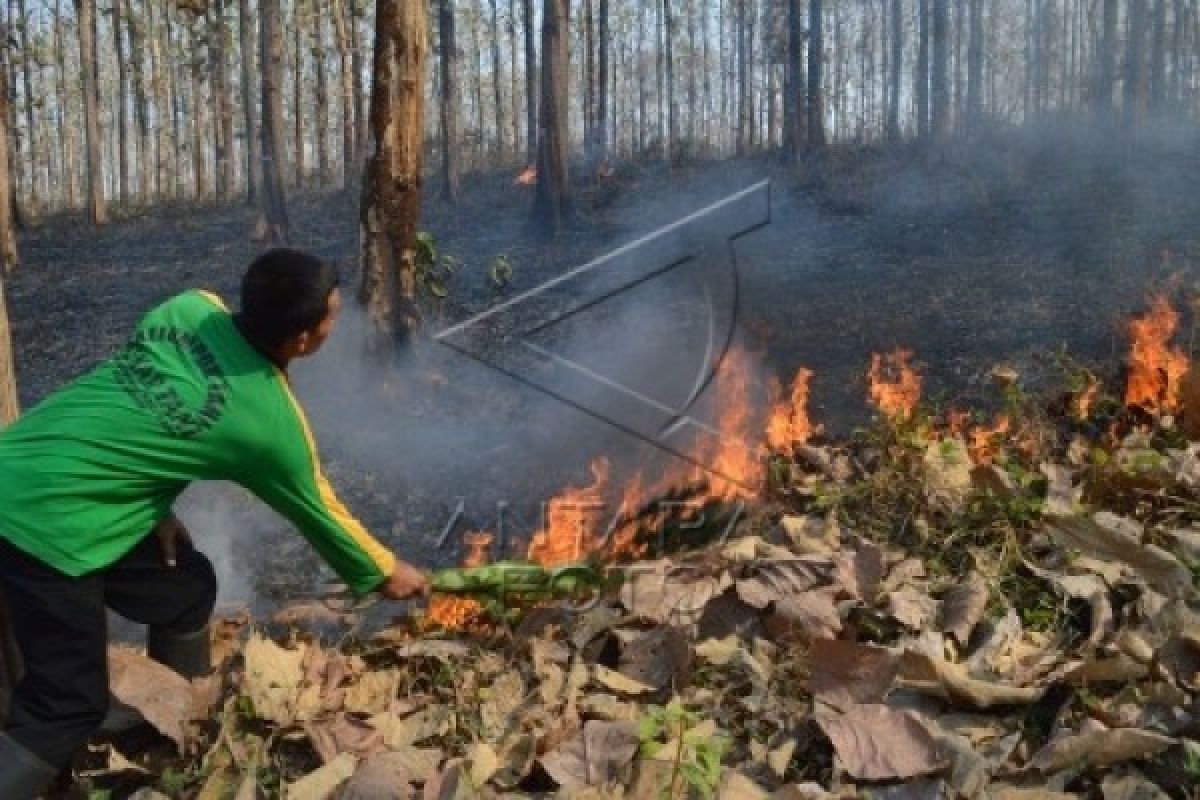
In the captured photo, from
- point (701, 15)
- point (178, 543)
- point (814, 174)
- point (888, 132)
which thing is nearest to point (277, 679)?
point (178, 543)

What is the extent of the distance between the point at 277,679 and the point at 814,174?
19266mm

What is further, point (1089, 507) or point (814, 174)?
point (814, 174)

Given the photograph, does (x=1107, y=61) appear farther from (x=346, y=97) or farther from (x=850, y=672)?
(x=850, y=672)

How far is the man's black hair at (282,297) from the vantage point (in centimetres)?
306

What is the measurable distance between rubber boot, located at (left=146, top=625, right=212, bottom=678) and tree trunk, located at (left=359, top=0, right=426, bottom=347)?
5.72 metres

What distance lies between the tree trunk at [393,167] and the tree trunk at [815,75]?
570 inches

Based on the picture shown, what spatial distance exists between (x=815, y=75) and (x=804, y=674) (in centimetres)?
2048

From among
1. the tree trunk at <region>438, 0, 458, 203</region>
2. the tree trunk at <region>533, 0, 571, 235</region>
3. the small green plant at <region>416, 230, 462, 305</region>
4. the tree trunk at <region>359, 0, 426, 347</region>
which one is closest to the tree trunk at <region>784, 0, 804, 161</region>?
the tree trunk at <region>533, 0, 571, 235</region>

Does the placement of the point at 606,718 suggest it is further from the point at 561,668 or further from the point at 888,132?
the point at 888,132

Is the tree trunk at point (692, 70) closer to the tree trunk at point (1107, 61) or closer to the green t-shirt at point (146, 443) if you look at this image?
the tree trunk at point (1107, 61)

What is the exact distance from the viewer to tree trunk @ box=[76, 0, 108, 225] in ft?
Result: 74.1

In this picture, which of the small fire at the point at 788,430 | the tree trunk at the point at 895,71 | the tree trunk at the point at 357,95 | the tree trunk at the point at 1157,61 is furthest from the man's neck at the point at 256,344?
the tree trunk at the point at 1157,61

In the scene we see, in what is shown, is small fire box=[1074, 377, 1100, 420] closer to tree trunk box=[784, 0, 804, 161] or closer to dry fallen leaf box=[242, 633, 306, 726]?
dry fallen leaf box=[242, 633, 306, 726]

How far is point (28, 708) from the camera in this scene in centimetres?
296
